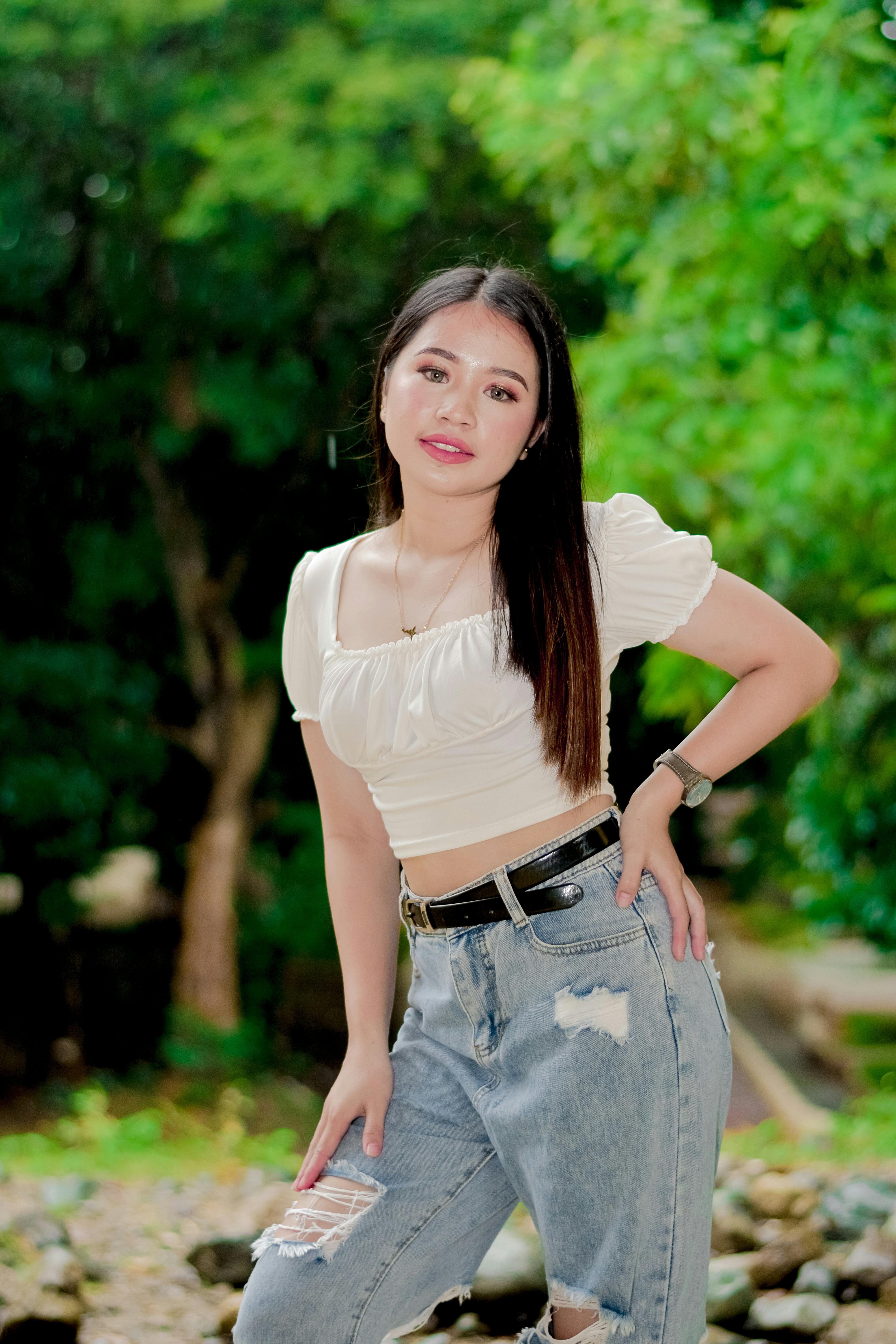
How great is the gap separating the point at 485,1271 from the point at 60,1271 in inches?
28.9

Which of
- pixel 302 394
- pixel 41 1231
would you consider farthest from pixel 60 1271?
pixel 302 394

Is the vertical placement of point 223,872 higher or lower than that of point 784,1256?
higher

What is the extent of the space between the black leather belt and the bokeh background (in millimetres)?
799

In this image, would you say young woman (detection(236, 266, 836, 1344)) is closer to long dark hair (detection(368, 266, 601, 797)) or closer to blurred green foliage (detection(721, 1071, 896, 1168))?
long dark hair (detection(368, 266, 601, 797))

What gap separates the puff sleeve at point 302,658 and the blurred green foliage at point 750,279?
6.29 ft

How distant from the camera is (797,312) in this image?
3.50m

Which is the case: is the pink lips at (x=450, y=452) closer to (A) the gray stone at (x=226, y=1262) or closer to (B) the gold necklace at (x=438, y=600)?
(B) the gold necklace at (x=438, y=600)

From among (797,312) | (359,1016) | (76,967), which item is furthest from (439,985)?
(76,967)

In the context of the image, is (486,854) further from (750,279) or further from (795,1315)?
(750,279)

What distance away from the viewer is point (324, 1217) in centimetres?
122

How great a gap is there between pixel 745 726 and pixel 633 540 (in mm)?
226

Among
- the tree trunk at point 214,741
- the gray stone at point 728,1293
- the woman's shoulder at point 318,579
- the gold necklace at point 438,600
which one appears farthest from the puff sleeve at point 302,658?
the tree trunk at point 214,741

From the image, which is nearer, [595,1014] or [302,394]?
[595,1014]

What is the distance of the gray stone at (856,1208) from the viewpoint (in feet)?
A: 8.00
